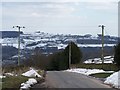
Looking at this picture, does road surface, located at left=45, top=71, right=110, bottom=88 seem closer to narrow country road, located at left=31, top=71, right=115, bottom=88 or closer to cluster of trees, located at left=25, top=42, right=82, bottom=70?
narrow country road, located at left=31, top=71, right=115, bottom=88

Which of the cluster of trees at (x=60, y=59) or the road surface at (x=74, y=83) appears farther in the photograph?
the cluster of trees at (x=60, y=59)

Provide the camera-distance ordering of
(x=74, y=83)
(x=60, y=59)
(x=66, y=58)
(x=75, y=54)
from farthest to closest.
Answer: (x=60, y=59) < (x=66, y=58) < (x=75, y=54) < (x=74, y=83)

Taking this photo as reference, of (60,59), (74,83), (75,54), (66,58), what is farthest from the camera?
(60,59)

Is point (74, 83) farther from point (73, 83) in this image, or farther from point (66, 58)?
point (66, 58)

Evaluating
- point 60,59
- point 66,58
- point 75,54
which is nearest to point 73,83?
point 75,54

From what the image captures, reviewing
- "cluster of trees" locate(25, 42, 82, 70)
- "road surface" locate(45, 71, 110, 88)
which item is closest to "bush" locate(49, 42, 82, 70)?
"cluster of trees" locate(25, 42, 82, 70)

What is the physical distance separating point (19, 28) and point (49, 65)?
29.6 m

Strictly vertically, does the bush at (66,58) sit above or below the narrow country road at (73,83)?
below

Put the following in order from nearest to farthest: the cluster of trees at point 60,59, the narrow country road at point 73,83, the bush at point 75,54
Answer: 1. the narrow country road at point 73,83
2. the bush at point 75,54
3. the cluster of trees at point 60,59

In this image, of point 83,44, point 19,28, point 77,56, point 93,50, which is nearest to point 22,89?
point 19,28

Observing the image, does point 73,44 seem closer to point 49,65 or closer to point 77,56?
point 77,56

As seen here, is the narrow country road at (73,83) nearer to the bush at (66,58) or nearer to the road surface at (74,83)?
the road surface at (74,83)

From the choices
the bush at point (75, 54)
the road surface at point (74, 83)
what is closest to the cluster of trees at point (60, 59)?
the bush at point (75, 54)

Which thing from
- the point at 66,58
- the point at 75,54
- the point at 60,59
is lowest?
the point at 60,59
